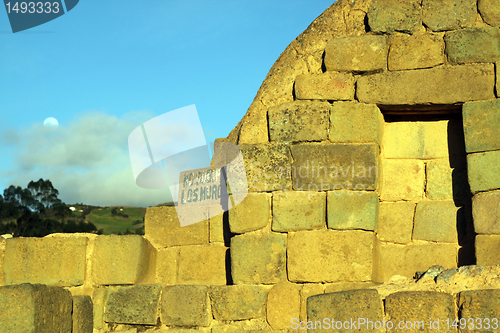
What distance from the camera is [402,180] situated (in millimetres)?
5223

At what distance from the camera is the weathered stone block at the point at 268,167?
4.82 meters

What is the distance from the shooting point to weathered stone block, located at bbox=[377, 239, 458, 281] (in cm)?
491

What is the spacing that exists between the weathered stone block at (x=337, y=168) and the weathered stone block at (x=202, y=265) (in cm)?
136

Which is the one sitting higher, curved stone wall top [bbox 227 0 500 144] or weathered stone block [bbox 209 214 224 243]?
curved stone wall top [bbox 227 0 500 144]

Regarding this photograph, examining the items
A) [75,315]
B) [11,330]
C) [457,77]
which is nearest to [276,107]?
[457,77]

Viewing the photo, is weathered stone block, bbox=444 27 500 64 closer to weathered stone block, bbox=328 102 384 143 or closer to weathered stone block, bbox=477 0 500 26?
weathered stone block, bbox=477 0 500 26

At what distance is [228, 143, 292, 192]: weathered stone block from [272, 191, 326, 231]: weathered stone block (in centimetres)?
13

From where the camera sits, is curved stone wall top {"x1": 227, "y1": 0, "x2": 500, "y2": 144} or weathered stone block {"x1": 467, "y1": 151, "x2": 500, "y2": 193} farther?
curved stone wall top {"x1": 227, "y1": 0, "x2": 500, "y2": 144}

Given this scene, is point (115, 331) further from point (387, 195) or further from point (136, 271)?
point (387, 195)

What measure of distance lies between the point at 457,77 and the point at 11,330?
14.5 ft

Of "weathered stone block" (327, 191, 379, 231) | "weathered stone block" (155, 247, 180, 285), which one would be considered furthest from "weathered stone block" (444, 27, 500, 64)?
"weathered stone block" (155, 247, 180, 285)

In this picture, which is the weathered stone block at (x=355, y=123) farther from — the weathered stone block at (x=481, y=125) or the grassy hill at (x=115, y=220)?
the grassy hill at (x=115, y=220)

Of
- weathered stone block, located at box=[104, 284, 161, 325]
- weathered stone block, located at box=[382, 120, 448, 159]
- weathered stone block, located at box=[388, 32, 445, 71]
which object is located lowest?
weathered stone block, located at box=[104, 284, 161, 325]

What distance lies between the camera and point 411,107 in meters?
4.90
